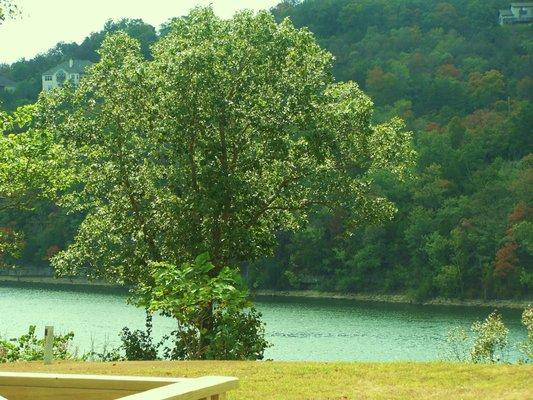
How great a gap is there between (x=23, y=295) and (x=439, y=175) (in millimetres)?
31195

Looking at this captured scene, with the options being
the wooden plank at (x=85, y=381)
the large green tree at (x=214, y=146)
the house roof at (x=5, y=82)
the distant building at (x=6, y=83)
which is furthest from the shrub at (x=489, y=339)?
the house roof at (x=5, y=82)

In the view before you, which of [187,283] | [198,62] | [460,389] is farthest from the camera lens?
[198,62]

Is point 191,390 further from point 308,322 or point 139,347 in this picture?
point 308,322

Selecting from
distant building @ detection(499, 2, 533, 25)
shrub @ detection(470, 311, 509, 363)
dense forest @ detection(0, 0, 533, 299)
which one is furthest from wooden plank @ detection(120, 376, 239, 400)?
distant building @ detection(499, 2, 533, 25)

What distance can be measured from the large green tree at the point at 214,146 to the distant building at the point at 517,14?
314 ft

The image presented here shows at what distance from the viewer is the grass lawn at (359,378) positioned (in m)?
9.75

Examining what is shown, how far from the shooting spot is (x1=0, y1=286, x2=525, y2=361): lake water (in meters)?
32.5

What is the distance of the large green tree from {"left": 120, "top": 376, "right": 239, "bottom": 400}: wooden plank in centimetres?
1338

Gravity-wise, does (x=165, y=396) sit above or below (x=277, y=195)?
below

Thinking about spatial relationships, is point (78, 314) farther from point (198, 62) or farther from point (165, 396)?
point (165, 396)

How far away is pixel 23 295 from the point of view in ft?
200

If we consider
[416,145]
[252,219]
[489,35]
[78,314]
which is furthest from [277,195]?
[489,35]

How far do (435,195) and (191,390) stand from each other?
70566 mm

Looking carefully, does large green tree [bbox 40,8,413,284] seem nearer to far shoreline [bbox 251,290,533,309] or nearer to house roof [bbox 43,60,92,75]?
far shoreline [bbox 251,290,533,309]
